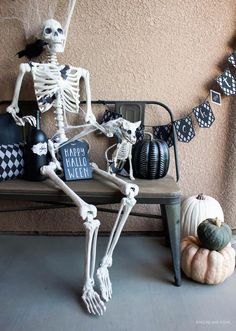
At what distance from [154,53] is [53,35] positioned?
53 centimetres

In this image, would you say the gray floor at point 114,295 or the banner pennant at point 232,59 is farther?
the banner pennant at point 232,59

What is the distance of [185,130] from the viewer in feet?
5.54

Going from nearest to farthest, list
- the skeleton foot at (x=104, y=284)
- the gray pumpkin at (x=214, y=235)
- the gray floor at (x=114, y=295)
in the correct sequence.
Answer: the gray floor at (x=114, y=295) → the skeleton foot at (x=104, y=284) → the gray pumpkin at (x=214, y=235)

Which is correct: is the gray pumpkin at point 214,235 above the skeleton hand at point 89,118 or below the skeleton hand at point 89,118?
below

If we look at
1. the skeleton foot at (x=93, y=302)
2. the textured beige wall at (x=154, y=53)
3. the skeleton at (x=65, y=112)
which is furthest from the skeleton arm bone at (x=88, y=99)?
the skeleton foot at (x=93, y=302)

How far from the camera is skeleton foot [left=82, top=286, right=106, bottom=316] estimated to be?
1.19m

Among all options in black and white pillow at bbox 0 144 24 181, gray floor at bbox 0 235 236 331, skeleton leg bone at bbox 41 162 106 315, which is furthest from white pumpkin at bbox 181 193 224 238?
black and white pillow at bbox 0 144 24 181

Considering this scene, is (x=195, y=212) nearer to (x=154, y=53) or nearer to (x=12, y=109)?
(x=154, y=53)

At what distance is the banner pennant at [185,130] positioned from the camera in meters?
1.68

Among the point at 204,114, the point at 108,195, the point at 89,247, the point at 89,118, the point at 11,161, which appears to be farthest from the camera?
the point at 204,114

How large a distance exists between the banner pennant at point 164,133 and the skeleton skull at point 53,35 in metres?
0.64

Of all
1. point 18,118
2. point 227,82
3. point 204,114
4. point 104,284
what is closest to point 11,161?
point 18,118

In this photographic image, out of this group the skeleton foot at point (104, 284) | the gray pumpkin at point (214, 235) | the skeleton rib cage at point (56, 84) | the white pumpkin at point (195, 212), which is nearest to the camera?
the skeleton foot at point (104, 284)

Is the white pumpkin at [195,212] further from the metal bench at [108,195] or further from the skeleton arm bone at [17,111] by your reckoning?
the skeleton arm bone at [17,111]
